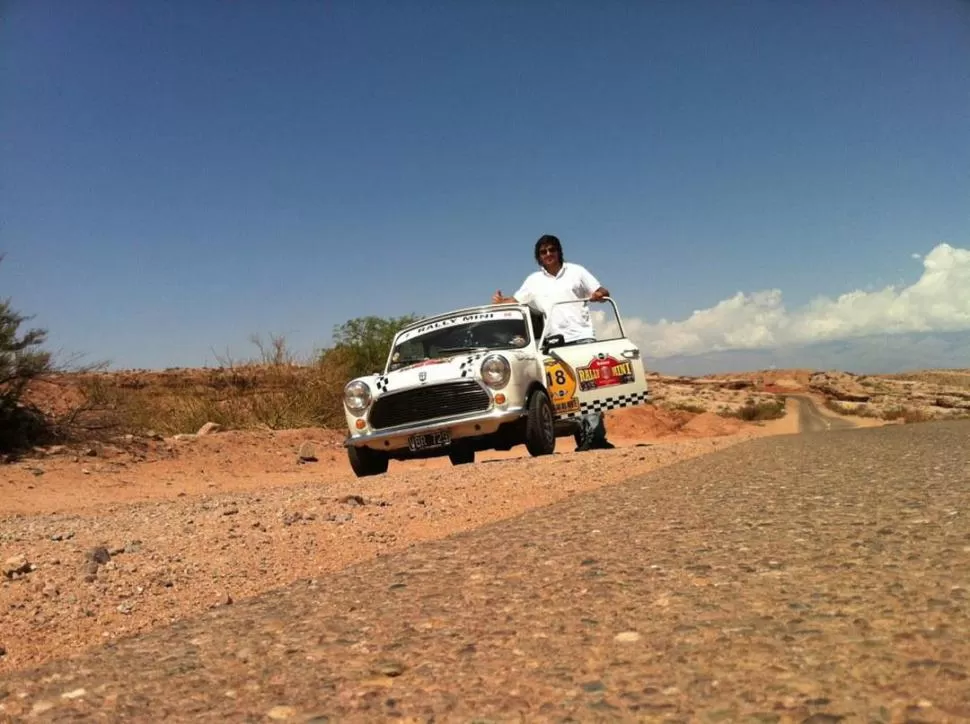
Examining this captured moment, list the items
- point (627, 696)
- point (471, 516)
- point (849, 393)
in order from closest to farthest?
1. point (627, 696)
2. point (471, 516)
3. point (849, 393)

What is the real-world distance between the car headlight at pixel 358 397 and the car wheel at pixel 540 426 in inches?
64.4

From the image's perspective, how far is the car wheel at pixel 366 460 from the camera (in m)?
7.88

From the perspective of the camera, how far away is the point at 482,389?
24.4 ft

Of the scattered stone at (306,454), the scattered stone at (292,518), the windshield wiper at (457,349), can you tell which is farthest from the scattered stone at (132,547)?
the scattered stone at (306,454)

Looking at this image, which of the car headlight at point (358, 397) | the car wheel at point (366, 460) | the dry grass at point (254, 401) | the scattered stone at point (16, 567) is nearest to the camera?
the scattered stone at point (16, 567)

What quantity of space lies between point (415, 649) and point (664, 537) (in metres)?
1.27

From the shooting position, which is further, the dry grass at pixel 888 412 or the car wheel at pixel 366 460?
the dry grass at pixel 888 412

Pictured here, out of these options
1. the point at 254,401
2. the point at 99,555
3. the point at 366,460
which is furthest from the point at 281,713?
the point at 254,401

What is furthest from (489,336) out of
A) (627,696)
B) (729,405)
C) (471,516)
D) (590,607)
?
(729,405)

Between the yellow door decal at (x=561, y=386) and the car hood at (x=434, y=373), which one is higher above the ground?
the car hood at (x=434, y=373)

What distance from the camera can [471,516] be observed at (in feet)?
13.3

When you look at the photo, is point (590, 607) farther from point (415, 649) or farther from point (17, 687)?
point (17, 687)

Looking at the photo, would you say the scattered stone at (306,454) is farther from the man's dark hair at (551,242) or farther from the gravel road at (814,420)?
the gravel road at (814,420)

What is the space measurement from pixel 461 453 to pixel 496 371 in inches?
48.8
